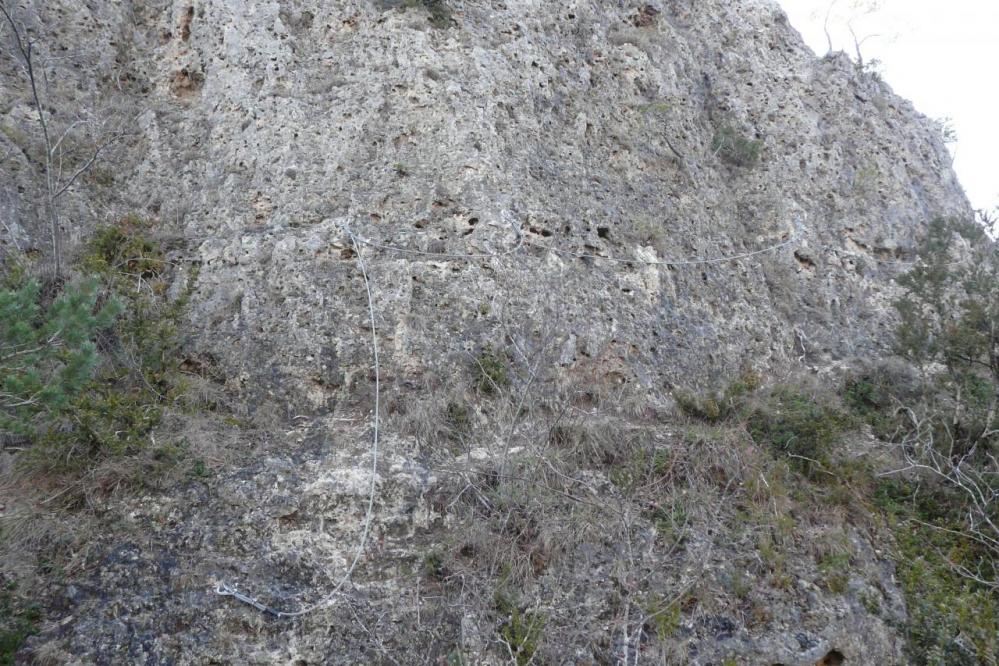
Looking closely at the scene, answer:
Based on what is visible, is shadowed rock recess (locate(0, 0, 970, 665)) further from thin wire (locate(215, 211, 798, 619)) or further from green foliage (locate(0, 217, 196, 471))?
green foliage (locate(0, 217, 196, 471))

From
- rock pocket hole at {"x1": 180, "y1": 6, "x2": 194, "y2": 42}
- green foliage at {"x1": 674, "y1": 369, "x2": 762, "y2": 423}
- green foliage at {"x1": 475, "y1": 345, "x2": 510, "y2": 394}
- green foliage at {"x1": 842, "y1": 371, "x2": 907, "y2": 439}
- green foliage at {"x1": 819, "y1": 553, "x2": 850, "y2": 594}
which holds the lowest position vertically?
green foliage at {"x1": 819, "y1": 553, "x2": 850, "y2": 594}

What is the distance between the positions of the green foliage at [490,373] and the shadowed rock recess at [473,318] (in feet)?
0.10

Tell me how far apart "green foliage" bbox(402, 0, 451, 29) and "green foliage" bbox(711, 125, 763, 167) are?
4.62 metres

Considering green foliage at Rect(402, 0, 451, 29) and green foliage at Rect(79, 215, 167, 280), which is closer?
green foliage at Rect(79, 215, 167, 280)

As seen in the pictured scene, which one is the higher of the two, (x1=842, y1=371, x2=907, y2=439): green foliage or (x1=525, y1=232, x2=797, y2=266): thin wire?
(x1=525, y1=232, x2=797, y2=266): thin wire

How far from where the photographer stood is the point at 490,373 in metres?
6.83

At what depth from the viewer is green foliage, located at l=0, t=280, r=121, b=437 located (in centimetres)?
443

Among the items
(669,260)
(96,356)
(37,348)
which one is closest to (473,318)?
(669,260)

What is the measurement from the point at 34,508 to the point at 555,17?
875 centimetres

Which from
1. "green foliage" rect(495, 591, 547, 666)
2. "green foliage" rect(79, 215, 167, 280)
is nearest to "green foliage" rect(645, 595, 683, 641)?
"green foliage" rect(495, 591, 547, 666)

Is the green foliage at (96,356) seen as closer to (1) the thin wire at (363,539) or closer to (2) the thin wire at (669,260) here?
(1) the thin wire at (363,539)

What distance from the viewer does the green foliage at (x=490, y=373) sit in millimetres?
6793

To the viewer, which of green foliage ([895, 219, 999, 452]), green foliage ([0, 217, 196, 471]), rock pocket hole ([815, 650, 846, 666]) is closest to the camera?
green foliage ([0, 217, 196, 471])

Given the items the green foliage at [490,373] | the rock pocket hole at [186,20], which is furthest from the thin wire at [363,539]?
the rock pocket hole at [186,20]
